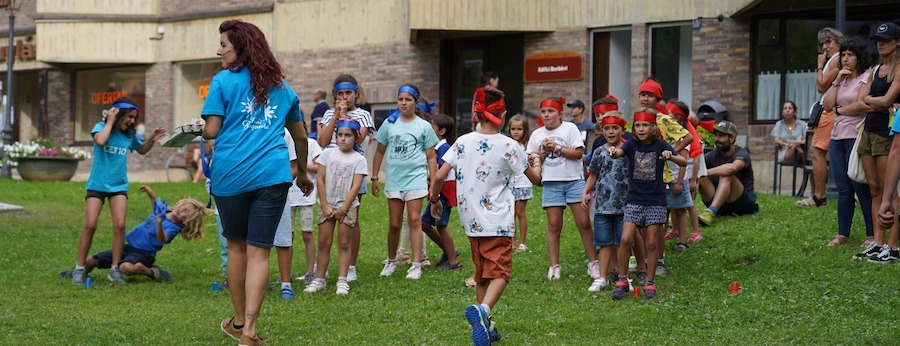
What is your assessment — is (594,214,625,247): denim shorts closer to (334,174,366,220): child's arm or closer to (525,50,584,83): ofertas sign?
(334,174,366,220): child's arm

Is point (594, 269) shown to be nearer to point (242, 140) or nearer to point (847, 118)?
point (847, 118)

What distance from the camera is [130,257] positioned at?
1216 centimetres

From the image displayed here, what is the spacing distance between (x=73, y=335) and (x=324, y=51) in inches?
752

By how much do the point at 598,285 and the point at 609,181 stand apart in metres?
0.90

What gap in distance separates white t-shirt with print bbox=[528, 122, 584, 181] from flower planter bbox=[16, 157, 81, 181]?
1719 centimetres

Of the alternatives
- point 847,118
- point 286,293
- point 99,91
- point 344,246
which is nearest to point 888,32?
point 847,118

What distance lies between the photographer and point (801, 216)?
13.9 m

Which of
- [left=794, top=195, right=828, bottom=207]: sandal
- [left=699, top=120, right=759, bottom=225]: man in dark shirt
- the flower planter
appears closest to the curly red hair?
[left=699, top=120, right=759, bottom=225]: man in dark shirt

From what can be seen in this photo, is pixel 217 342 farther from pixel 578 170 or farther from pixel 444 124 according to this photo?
pixel 444 124

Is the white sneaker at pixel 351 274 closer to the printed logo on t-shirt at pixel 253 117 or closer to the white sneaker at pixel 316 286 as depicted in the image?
the white sneaker at pixel 316 286

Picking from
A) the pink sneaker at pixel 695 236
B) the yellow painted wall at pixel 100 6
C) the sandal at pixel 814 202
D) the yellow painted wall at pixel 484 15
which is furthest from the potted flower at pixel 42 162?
the pink sneaker at pixel 695 236

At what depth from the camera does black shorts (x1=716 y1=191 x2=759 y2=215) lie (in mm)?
14477

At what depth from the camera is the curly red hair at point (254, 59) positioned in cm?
779

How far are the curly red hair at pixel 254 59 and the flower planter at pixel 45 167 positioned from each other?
19.6 m
